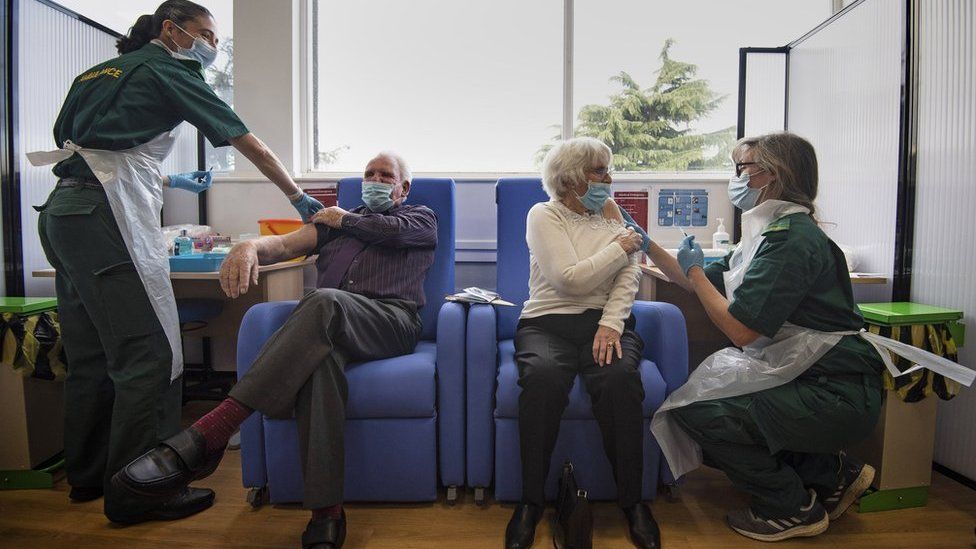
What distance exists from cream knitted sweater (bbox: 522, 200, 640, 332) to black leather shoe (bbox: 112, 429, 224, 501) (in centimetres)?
102

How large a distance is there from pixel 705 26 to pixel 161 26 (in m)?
2.60

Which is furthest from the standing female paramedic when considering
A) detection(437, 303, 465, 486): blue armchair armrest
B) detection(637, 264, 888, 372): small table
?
detection(637, 264, 888, 372): small table

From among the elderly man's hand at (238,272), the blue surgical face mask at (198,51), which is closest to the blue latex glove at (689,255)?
the elderly man's hand at (238,272)

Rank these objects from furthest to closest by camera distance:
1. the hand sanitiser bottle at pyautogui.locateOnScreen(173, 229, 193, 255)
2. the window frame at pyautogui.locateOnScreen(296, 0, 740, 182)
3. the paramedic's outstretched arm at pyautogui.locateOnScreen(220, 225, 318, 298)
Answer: the window frame at pyautogui.locateOnScreen(296, 0, 740, 182), the hand sanitiser bottle at pyautogui.locateOnScreen(173, 229, 193, 255), the paramedic's outstretched arm at pyautogui.locateOnScreen(220, 225, 318, 298)

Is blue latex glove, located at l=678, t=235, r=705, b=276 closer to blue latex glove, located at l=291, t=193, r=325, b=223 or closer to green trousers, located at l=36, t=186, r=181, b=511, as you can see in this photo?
blue latex glove, located at l=291, t=193, r=325, b=223

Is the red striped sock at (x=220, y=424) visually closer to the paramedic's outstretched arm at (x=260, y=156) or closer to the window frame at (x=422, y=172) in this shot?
the paramedic's outstretched arm at (x=260, y=156)

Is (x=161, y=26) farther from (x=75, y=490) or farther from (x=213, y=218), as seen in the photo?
(x=75, y=490)

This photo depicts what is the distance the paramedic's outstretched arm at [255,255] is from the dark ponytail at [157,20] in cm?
71

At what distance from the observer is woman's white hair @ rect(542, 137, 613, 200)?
175 centimetres

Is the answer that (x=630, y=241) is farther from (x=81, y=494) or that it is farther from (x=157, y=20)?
(x=81, y=494)

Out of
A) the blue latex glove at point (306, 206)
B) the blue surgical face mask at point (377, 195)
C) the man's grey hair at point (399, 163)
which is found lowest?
the blue latex glove at point (306, 206)

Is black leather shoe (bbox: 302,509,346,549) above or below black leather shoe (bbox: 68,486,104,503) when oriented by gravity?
above

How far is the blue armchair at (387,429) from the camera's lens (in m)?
1.57

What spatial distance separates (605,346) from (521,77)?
1.87 m
